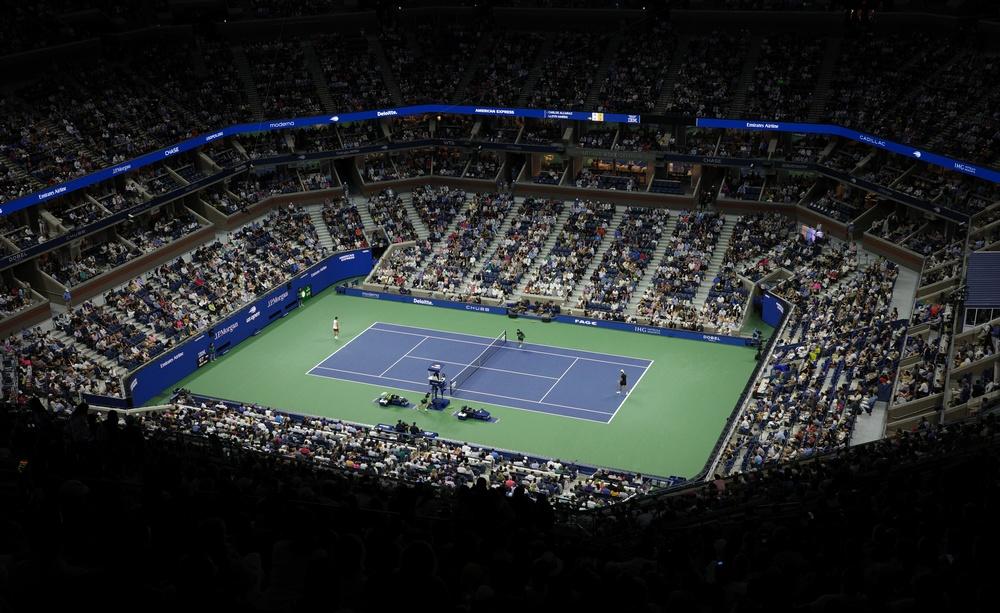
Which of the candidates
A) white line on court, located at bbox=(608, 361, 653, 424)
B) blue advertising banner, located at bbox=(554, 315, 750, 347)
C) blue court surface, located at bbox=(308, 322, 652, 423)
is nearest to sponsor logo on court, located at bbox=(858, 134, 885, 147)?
blue advertising banner, located at bbox=(554, 315, 750, 347)

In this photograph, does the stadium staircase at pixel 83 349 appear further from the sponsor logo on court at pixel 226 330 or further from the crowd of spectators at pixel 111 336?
the sponsor logo on court at pixel 226 330

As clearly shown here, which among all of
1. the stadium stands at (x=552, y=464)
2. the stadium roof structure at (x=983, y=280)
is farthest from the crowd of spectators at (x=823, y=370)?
the stadium roof structure at (x=983, y=280)

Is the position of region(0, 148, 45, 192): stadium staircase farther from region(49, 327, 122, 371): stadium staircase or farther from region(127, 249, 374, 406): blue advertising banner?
region(127, 249, 374, 406): blue advertising banner

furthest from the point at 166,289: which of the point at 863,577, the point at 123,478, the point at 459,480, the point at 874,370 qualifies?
the point at 863,577

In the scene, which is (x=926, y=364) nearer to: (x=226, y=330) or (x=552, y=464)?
(x=552, y=464)

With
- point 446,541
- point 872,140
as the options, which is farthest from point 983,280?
point 446,541
